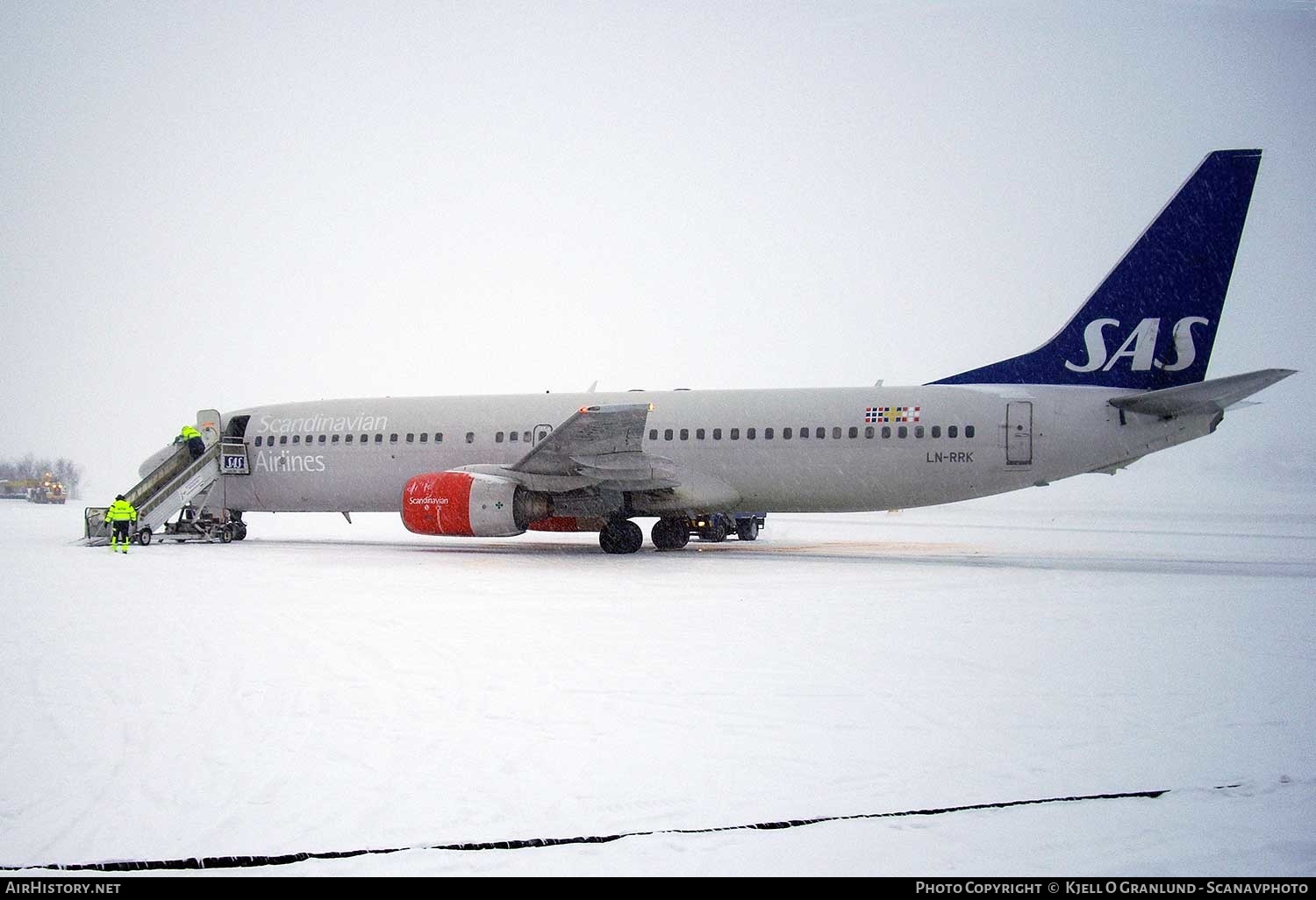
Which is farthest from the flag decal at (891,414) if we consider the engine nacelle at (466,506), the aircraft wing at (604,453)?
the engine nacelle at (466,506)

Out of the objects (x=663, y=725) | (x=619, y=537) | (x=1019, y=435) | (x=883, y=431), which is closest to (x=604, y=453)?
(x=619, y=537)

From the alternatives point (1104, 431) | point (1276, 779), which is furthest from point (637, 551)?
point (1276, 779)

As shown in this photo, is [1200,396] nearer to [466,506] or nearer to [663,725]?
[466,506]

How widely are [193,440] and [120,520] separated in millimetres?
3295

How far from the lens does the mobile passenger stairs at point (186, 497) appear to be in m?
18.5

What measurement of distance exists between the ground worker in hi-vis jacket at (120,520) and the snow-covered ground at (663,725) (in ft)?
21.3

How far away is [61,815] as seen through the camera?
350 centimetres

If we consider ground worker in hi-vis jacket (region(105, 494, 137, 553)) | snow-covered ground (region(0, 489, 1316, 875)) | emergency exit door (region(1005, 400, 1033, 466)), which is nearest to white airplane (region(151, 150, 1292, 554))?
emergency exit door (region(1005, 400, 1033, 466))

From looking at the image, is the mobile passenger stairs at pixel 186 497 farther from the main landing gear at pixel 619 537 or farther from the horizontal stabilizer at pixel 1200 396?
the horizontal stabilizer at pixel 1200 396

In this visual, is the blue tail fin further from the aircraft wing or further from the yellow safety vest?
the yellow safety vest

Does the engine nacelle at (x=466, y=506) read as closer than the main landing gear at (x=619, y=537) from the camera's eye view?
Yes

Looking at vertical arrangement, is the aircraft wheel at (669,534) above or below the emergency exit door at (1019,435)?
below

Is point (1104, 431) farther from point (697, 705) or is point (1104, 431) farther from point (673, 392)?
point (697, 705)

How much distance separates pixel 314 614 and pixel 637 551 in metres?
8.78
